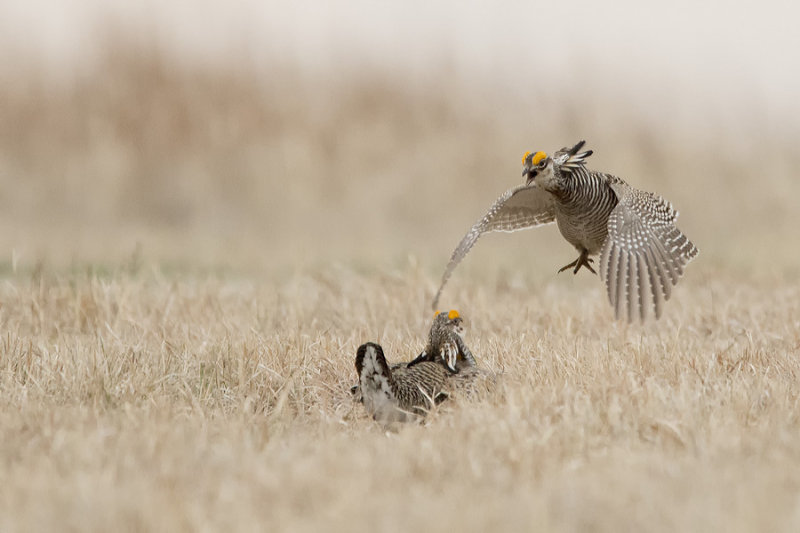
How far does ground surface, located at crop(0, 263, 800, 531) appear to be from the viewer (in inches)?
105

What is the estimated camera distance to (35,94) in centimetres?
1830

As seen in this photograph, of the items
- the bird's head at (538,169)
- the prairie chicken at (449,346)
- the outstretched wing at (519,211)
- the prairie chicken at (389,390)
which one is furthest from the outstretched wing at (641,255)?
the prairie chicken at (389,390)

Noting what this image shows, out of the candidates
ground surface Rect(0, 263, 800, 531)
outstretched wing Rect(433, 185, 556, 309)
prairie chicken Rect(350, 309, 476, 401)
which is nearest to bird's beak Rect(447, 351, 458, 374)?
prairie chicken Rect(350, 309, 476, 401)

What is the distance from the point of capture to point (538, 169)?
547 centimetres

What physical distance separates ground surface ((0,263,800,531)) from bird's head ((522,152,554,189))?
914mm

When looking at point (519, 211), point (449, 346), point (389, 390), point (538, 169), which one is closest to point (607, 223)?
point (538, 169)

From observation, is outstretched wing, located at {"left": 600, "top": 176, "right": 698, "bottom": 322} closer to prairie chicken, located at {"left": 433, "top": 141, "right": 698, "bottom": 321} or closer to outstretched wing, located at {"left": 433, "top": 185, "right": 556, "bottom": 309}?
prairie chicken, located at {"left": 433, "top": 141, "right": 698, "bottom": 321}

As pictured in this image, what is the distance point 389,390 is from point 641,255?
1.82 meters

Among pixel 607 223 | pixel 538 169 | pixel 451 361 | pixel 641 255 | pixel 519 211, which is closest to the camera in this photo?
pixel 451 361

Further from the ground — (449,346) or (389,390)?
(449,346)

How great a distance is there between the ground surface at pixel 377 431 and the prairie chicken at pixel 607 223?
355mm

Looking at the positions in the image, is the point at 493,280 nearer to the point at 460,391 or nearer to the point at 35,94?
the point at 460,391

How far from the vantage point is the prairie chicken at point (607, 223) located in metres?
5.02

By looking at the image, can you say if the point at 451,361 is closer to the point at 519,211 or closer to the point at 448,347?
the point at 448,347
